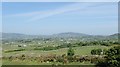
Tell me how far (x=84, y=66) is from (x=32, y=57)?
34.0 ft

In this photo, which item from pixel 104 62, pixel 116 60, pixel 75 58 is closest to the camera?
pixel 116 60

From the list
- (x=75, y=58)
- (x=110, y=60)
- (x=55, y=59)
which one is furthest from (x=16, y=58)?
Result: (x=110, y=60)

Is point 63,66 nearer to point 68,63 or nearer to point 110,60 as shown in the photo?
point 68,63

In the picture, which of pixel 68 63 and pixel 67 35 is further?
pixel 67 35

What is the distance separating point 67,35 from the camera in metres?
171

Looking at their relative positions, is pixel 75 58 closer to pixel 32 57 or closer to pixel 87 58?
pixel 87 58

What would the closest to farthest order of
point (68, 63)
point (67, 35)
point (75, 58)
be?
point (68, 63) → point (75, 58) → point (67, 35)

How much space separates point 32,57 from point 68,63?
7450 mm

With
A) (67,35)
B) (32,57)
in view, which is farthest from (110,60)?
(67,35)

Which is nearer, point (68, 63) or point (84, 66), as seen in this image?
point (84, 66)

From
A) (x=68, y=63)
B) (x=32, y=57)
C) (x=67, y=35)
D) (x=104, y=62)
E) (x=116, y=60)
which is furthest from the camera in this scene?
(x=67, y=35)

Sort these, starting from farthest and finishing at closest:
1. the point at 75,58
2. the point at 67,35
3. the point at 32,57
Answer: the point at 67,35 → the point at 32,57 → the point at 75,58

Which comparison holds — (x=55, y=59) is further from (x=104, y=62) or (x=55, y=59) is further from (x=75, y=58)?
Answer: (x=104, y=62)

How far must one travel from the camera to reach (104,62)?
25469mm
